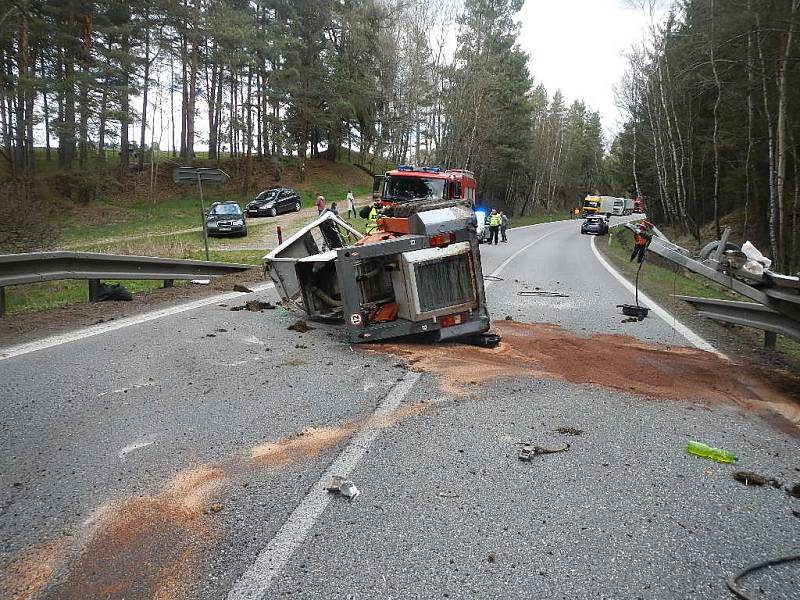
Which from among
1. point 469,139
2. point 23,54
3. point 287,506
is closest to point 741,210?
point 469,139

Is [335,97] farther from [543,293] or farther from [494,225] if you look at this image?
[543,293]

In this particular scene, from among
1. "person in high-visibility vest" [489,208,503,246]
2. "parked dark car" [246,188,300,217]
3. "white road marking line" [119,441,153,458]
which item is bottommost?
"white road marking line" [119,441,153,458]

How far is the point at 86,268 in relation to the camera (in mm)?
8258

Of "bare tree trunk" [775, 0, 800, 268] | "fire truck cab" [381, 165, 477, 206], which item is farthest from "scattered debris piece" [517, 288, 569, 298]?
"bare tree trunk" [775, 0, 800, 268]

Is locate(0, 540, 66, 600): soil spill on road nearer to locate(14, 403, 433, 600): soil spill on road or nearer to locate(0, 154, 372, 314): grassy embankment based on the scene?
locate(14, 403, 433, 600): soil spill on road

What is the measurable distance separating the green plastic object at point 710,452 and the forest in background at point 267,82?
108 feet

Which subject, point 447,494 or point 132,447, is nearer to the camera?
point 447,494

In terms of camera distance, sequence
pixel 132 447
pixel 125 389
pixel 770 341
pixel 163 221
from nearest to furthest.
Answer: pixel 132 447 → pixel 125 389 → pixel 770 341 → pixel 163 221

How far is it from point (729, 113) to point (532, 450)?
88.8 ft

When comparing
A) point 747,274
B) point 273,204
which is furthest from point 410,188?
point 273,204

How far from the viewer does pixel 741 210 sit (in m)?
31.8

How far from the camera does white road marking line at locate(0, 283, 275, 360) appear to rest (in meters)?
5.66

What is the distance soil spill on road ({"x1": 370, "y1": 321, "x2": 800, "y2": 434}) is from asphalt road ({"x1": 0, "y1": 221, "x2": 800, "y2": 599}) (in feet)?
0.89

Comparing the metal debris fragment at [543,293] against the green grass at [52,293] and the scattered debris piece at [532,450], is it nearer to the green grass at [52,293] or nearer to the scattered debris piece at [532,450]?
the green grass at [52,293]
